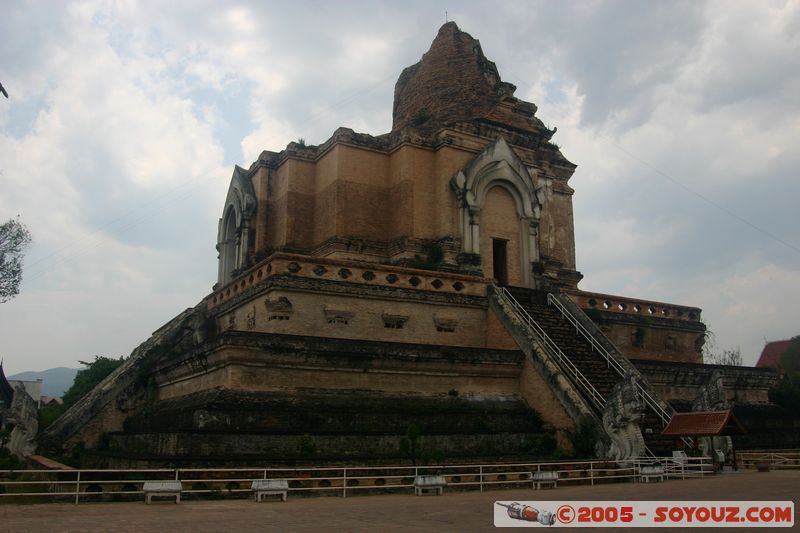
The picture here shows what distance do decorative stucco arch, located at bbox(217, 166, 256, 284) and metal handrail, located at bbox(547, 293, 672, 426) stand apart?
10.2 metres

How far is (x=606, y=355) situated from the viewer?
19297 millimetres

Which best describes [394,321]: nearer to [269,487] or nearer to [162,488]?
[269,487]

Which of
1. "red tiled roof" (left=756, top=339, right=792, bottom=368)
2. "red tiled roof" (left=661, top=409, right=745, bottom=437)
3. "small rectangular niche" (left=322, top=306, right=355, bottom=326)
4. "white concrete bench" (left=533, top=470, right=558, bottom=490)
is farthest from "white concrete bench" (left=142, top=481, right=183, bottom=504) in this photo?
"red tiled roof" (left=756, top=339, right=792, bottom=368)

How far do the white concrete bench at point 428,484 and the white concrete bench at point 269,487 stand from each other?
219cm

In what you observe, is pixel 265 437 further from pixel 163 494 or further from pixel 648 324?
pixel 648 324

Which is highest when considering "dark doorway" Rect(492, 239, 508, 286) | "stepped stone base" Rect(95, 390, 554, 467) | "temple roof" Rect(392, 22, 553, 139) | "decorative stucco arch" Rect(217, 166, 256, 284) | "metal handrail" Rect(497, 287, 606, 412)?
"temple roof" Rect(392, 22, 553, 139)

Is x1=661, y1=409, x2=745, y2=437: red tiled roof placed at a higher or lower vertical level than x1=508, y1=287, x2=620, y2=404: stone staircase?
lower

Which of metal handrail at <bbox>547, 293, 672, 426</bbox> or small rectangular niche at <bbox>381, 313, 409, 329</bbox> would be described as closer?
metal handrail at <bbox>547, 293, 672, 426</bbox>

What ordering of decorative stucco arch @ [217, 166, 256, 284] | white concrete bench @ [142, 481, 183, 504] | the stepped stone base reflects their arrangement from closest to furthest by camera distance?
1. white concrete bench @ [142, 481, 183, 504]
2. the stepped stone base
3. decorative stucco arch @ [217, 166, 256, 284]

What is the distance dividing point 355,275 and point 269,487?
790cm

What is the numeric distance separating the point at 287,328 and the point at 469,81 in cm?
1313

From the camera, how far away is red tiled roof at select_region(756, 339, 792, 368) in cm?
4694

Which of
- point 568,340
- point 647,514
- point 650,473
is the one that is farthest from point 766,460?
point 647,514

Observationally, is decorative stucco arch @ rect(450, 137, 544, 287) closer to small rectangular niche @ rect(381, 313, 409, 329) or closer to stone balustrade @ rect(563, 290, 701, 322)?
stone balustrade @ rect(563, 290, 701, 322)
